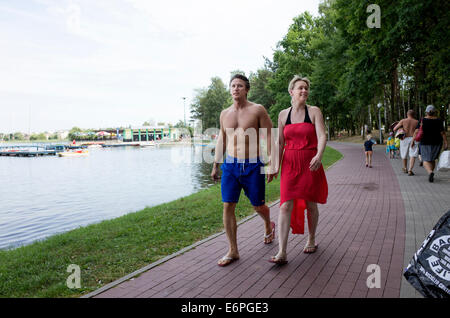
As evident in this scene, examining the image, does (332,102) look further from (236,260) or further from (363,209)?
(236,260)

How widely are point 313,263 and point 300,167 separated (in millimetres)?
1159

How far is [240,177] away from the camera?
3969mm

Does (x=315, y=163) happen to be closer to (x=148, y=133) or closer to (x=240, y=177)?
(x=240, y=177)

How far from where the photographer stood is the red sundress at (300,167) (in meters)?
3.88

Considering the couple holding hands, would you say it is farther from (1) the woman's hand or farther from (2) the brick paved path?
(2) the brick paved path

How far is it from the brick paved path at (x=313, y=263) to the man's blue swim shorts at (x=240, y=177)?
0.87 metres

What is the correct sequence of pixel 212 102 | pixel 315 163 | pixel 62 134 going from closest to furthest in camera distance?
1. pixel 315 163
2. pixel 212 102
3. pixel 62 134

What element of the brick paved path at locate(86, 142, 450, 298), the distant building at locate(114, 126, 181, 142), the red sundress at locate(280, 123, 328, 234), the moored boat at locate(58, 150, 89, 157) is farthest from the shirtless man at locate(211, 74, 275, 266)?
the distant building at locate(114, 126, 181, 142)

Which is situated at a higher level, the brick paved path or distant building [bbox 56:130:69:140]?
distant building [bbox 56:130:69:140]

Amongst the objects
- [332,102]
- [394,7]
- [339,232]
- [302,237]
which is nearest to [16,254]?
[302,237]

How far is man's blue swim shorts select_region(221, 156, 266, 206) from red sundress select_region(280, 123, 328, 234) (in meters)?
0.31

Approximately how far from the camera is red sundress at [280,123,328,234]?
388 centimetres

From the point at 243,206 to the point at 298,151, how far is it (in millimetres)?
3699

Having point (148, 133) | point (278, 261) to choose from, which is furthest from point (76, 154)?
point (148, 133)
